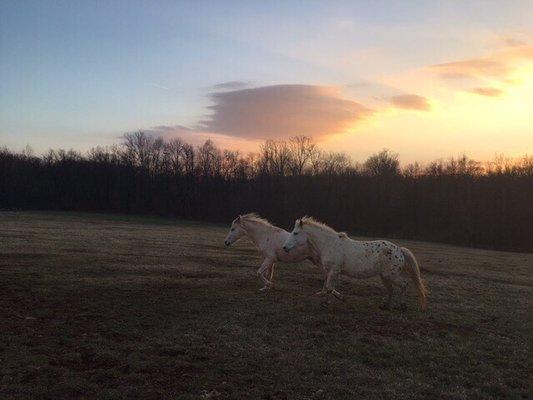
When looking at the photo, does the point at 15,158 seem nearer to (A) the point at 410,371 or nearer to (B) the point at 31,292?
(B) the point at 31,292

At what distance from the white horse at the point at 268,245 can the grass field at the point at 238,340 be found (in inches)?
31.3

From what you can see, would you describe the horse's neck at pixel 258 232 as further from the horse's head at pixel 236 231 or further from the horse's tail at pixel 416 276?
the horse's tail at pixel 416 276

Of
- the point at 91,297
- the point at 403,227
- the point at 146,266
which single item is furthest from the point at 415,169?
the point at 91,297

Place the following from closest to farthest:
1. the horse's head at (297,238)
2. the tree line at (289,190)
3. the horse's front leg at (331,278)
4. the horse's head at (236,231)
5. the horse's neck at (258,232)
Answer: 1. the horse's front leg at (331,278)
2. the horse's head at (297,238)
3. the horse's neck at (258,232)
4. the horse's head at (236,231)
5. the tree line at (289,190)

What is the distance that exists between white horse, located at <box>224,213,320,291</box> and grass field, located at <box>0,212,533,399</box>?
794 mm

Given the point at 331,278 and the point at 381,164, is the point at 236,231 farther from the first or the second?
the point at 381,164

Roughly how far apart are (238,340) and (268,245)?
5.61 m

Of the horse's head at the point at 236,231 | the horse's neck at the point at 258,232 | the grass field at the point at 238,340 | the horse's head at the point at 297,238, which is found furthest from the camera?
the horse's head at the point at 236,231

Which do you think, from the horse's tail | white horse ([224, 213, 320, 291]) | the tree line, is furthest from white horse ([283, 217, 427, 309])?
the tree line

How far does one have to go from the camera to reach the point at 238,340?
9.16 m

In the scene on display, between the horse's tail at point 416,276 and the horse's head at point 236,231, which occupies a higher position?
the horse's head at point 236,231

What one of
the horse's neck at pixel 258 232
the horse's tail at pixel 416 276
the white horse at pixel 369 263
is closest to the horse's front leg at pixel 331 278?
the white horse at pixel 369 263

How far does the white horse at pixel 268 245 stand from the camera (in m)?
14.1

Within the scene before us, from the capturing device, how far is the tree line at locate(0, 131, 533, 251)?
69188 millimetres
